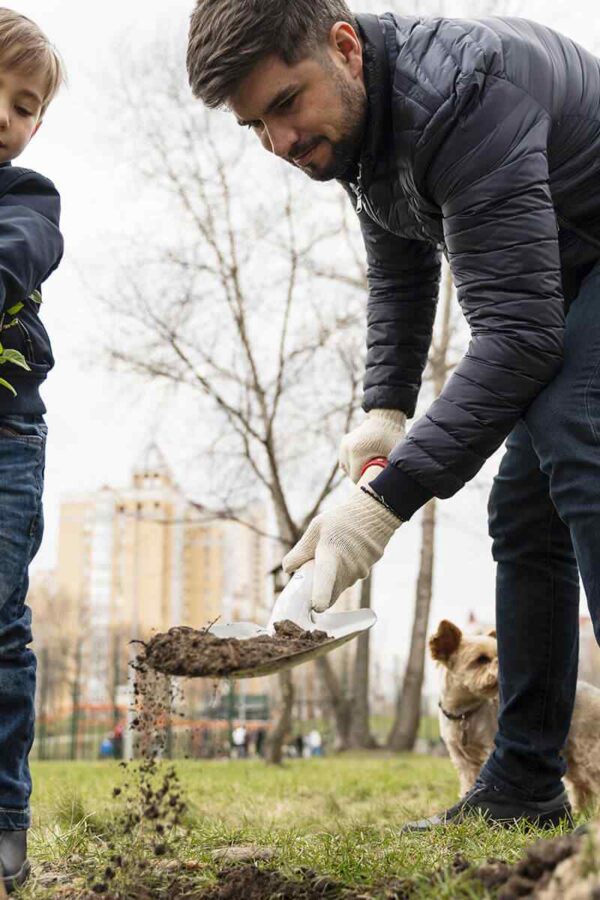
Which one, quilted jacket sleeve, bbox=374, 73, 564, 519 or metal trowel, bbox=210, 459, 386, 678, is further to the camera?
metal trowel, bbox=210, 459, 386, 678

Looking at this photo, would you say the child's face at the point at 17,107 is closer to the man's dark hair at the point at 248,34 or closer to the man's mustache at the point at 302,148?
the man's dark hair at the point at 248,34

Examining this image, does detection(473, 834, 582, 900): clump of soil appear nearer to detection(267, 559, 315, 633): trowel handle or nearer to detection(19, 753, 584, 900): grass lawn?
detection(19, 753, 584, 900): grass lawn

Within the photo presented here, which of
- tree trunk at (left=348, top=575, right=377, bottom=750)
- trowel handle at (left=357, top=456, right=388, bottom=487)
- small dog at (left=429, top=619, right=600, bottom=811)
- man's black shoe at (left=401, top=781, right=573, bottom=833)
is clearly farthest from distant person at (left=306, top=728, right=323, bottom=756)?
trowel handle at (left=357, top=456, right=388, bottom=487)

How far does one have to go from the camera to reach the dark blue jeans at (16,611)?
256 cm

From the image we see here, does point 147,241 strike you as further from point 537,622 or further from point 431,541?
point 537,622

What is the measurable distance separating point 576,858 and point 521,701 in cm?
176

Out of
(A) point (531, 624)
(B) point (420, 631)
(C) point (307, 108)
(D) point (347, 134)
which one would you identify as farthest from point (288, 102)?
(B) point (420, 631)

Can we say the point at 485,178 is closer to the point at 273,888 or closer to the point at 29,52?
the point at 29,52

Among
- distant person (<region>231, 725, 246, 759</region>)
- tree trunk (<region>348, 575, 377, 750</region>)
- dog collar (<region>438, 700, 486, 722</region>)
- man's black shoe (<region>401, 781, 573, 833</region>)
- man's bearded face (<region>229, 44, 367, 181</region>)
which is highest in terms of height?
man's bearded face (<region>229, 44, 367, 181</region>)

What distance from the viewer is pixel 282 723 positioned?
1086cm

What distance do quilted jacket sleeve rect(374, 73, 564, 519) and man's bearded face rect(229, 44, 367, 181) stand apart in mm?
258

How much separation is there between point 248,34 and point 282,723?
9389mm

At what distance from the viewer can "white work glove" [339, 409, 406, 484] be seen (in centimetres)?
320

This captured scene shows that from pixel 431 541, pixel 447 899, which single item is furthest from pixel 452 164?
pixel 431 541
